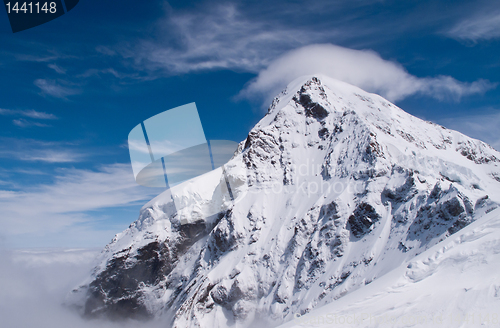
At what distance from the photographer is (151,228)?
93.9 m

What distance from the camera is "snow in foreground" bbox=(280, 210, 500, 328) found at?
9055 mm

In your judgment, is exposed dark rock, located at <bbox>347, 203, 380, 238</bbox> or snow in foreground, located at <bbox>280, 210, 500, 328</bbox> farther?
exposed dark rock, located at <bbox>347, 203, 380, 238</bbox>

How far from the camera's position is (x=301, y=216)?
65000 millimetres

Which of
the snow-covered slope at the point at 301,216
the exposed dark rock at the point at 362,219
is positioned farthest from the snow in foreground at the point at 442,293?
the exposed dark rock at the point at 362,219

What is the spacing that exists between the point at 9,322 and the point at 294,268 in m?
223

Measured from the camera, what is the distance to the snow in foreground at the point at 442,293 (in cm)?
905

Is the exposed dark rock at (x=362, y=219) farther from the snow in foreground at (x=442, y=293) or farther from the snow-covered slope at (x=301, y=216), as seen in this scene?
the snow in foreground at (x=442, y=293)

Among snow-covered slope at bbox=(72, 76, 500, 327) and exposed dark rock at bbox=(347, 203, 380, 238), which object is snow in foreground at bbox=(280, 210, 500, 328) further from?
exposed dark rock at bbox=(347, 203, 380, 238)

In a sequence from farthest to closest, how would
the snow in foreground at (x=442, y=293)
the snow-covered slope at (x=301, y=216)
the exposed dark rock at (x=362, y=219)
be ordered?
1. the exposed dark rock at (x=362, y=219)
2. the snow-covered slope at (x=301, y=216)
3. the snow in foreground at (x=442, y=293)

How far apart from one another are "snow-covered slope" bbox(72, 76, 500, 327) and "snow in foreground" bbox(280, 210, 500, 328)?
29.7 m

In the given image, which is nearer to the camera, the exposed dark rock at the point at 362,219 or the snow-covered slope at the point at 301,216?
the snow-covered slope at the point at 301,216

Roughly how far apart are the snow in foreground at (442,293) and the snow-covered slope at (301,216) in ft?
97.4

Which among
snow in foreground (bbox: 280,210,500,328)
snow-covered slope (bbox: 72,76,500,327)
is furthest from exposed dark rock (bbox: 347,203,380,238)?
snow in foreground (bbox: 280,210,500,328)

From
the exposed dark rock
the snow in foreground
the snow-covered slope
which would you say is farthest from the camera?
the exposed dark rock
